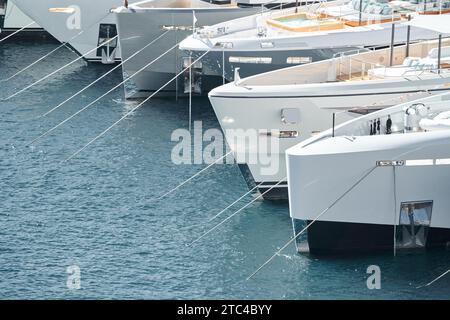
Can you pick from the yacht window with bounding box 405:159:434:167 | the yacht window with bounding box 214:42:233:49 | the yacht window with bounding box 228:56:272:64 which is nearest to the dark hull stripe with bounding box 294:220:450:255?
the yacht window with bounding box 405:159:434:167

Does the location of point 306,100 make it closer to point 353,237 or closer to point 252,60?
point 353,237

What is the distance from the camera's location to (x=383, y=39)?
156ft

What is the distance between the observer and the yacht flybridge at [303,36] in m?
47.5

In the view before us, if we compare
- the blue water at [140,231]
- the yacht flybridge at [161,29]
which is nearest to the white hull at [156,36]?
the yacht flybridge at [161,29]

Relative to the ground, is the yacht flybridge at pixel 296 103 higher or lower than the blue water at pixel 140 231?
higher

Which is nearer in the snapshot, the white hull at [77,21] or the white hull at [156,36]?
the white hull at [156,36]

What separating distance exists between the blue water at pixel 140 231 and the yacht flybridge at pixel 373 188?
501mm

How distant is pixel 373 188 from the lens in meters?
36.9

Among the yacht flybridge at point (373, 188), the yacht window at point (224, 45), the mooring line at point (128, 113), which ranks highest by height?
the yacht window at point (224, 45)

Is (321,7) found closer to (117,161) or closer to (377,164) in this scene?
(117,161)

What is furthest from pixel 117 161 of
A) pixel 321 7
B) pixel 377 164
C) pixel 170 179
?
→ pixel 377 164

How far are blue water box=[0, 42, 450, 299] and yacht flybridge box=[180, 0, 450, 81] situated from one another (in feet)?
9.32

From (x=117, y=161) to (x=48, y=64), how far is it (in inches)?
602

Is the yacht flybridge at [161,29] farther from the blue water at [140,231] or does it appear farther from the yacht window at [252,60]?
the yacht window at [252,60]
